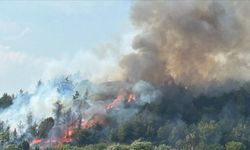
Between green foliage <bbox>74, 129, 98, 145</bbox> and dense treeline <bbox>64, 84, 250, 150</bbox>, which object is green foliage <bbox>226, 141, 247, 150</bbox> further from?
green foliage <bbox>74, 129, 98, 145</bbox>

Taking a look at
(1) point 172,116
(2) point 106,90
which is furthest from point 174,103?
(2) point 106,90

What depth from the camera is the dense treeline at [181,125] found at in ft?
417

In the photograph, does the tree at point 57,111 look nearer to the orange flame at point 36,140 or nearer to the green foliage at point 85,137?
the orange flame at point 36,140

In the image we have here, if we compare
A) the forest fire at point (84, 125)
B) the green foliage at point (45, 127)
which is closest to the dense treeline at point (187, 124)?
the forest fire at point (84, 125)

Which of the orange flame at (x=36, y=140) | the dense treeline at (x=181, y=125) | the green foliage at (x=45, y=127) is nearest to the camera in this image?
the dense treeline at (x=181, y=125)

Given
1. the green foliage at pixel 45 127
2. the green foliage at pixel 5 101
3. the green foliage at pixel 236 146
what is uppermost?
the green foliage at pixel 5 101

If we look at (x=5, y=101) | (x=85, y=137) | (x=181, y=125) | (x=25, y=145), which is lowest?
(x=25, y=145)

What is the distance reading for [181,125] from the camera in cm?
13575

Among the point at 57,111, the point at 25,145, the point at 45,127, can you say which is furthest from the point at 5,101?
the point at 25,145

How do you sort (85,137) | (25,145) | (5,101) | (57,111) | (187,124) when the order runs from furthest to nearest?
1. (5,101)
2. (57,111)
3. (187,124)
4. (85,137)
5. (25,145)

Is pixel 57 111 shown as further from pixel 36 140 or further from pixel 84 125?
pixel 36 140

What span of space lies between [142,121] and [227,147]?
26982 millimetres

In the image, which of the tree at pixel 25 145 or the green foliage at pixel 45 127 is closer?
the tree at pixel 25 145

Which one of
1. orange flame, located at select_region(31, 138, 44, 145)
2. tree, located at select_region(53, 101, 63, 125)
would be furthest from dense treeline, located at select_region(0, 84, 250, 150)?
tree, located at select_region(53, 101, 63, 125)
